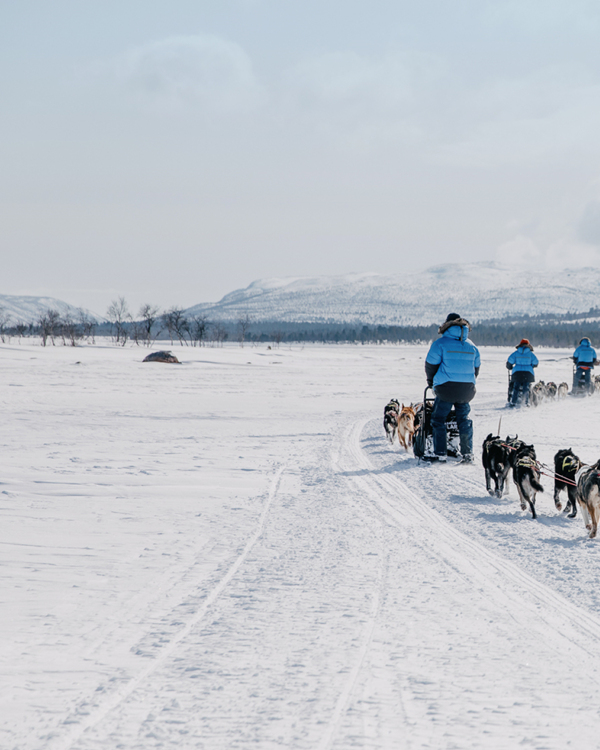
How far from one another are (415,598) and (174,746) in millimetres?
1774

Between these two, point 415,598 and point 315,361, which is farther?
point 315,361

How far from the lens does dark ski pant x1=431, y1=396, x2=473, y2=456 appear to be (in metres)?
8.62

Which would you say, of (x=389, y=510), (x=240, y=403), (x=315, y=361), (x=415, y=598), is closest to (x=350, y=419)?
(x=240, y=403)

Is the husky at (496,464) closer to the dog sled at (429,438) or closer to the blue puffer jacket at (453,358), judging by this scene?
the blue puffer jacket at (453,358)

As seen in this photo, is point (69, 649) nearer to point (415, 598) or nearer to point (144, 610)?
point (144, 610)

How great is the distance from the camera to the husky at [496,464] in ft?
21.3

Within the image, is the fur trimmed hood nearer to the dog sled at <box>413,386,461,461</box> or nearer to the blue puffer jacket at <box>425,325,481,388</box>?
the blue puffer jacket at <box>425,325,481,388</box>

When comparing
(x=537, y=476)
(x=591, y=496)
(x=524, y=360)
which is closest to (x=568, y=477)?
(x=537, y=476)

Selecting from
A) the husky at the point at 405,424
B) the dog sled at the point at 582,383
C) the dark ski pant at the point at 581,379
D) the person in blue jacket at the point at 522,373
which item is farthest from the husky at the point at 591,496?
the dark ski pant at the point at 581,379

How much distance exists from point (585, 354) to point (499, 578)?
1740 centimetres

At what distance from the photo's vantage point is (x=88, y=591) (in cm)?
368

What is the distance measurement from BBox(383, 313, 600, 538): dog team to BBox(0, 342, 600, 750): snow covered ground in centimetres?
26

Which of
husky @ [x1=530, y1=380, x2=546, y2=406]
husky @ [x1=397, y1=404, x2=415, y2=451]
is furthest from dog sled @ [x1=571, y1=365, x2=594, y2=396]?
husky @ [x1=397, y1=404, x2=415, y2=451]

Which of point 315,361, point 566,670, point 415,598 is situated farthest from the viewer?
point 315,361
